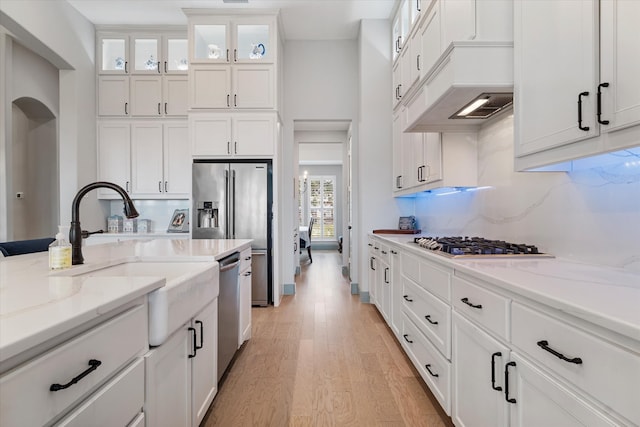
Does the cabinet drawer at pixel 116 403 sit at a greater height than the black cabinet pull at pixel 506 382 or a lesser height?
greater

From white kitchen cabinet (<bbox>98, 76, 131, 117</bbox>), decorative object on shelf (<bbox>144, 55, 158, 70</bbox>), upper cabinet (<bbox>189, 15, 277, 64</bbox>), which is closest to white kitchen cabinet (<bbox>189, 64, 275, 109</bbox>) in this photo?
upper cabinet (<bbox>189, 15, 277, 64</bbox>)

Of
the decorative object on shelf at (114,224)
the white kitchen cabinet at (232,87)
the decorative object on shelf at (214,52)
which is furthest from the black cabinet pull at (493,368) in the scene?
the decorative object on shelf at (114,224)

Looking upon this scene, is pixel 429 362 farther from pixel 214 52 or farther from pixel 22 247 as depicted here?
pixel 214 52

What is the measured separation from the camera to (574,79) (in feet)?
3.90

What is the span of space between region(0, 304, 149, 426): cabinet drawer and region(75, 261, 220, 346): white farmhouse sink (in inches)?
4.3

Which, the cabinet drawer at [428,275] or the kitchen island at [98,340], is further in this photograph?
the cabinet drawer at [428,275]

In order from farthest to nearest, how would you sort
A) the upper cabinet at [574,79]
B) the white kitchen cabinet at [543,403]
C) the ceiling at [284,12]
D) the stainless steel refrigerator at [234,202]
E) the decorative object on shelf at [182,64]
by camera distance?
1. the decorative object on shelf at [182,64]
2. the stainless steel refrigerator at [234,202]
3. the ceiling at [284,12]
4. the upper cabinet at [574,79]
5. the white kitchen cabinet at [543,403]

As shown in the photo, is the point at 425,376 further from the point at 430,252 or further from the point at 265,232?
the point at 265,232

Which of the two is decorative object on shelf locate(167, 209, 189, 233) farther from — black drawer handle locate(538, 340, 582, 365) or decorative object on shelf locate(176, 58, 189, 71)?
black drawer handle locate(538, 340, 582, 365)

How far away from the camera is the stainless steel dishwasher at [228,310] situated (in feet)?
6.70

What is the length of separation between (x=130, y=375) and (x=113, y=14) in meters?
4.69

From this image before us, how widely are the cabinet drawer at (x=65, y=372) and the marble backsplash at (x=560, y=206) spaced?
1836 mm

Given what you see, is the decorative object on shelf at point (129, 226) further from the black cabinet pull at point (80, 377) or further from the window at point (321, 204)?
the window at point (321, 204)

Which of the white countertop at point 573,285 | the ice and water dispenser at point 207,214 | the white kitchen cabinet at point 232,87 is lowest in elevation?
the white countertop at point 573,285
